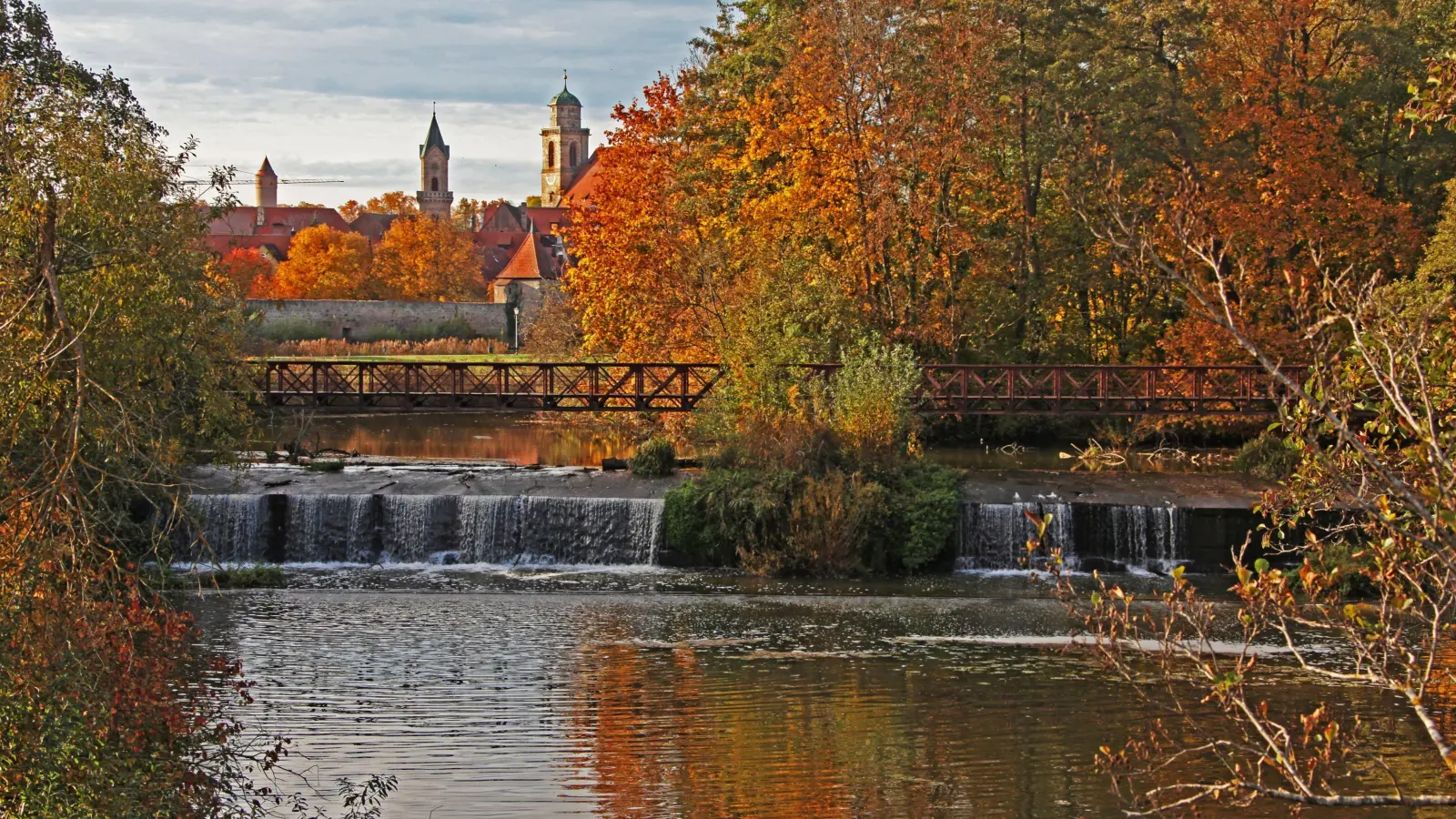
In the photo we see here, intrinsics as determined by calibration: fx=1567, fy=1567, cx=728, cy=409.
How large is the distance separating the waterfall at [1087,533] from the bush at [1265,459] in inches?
121

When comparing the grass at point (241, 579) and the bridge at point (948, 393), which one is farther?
the bridge at point (948, 393)

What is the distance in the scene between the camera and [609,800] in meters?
11.1

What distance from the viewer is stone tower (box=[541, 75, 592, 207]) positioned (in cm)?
14750

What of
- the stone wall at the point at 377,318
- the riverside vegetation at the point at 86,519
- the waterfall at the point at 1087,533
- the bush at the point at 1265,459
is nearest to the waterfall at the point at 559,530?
the waterfall at the point at 1087,533

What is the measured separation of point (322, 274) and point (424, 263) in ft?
17.8

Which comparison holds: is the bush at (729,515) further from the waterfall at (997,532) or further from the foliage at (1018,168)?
the foliage at (1018,168)

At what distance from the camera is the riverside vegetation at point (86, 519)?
293 inches

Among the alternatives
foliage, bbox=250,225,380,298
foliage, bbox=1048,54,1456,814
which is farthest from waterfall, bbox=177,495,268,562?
foliage, bbox=250,225,380,298

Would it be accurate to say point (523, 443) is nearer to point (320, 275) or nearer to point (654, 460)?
point (654, 460)

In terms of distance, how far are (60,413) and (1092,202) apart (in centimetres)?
2742

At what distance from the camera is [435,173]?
475ft

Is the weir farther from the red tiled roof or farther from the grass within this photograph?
the red tiled roof

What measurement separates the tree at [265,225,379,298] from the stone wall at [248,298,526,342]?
11657mm

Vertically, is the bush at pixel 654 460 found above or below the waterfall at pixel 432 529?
above
